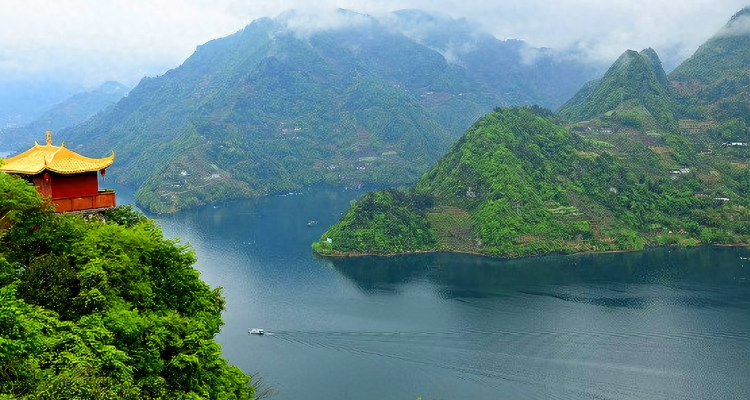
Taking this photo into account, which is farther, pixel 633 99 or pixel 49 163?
pixel 633 99


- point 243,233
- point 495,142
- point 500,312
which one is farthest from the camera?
point 495,142

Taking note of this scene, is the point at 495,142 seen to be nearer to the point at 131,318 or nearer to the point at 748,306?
the point at 748,306

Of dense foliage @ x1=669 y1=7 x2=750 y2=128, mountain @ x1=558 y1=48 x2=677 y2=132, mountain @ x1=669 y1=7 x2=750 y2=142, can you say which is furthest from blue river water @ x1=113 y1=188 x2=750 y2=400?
dense foliage @ x1=669 y1=7 x2=750 y2=128

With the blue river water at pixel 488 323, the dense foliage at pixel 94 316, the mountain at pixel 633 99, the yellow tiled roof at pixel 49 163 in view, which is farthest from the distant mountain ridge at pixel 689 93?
the dense foliage at pixel 94 316

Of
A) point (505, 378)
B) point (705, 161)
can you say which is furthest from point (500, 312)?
point (705, 161)

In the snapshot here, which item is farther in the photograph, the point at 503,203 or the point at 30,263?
the point at 503,203

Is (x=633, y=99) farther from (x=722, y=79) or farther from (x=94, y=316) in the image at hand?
(x=94, y=316)

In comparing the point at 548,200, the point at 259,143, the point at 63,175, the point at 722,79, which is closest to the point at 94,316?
the point at 63,175
